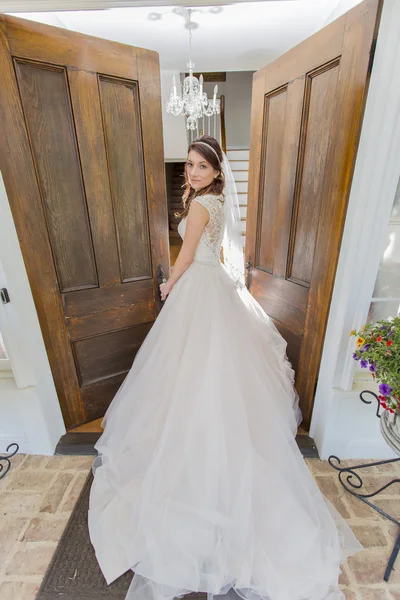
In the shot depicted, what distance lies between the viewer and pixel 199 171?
143 centimetres

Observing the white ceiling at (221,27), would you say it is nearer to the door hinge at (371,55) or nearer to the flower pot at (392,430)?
the door hinge at (371,55)

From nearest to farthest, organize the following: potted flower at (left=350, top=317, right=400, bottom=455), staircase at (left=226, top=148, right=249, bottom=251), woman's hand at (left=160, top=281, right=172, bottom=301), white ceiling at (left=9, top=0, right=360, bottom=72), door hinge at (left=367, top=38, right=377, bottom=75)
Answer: potted flower at (left=350, top=317, right=400, bottom=455) → door hinge at (left=367, top=38, right=377, bottom=75) → woman's hand at (left=160, top=281, right=172, bottom=301) → white ceiling at (left=9, top=0, right=360, bottom=72) → staircase at (left=226, top=148, right=249, bottom=251)

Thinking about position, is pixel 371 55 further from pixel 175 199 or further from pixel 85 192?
pixel 175 199

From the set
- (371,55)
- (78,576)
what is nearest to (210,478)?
(78,576)

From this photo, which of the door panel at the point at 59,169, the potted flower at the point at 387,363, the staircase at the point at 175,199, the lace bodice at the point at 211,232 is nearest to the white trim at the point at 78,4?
the door panel at the point at 59,169

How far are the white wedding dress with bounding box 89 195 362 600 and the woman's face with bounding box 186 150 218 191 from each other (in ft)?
0.37

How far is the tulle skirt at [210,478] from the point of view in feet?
3.56

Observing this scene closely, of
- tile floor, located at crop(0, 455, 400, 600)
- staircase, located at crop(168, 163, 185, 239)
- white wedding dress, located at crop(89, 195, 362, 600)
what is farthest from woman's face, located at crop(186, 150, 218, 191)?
staircase, located at crop(168, 163, 185, 239)

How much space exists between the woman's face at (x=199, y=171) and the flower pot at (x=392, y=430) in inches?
51.1

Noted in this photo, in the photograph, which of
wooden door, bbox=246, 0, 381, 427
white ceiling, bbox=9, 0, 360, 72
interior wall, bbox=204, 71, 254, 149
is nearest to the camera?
wooden door, bbox=246, 0, 381, 427

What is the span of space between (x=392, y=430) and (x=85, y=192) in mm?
1760

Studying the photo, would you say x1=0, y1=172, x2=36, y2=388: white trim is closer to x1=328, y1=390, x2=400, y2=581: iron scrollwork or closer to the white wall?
the white wall

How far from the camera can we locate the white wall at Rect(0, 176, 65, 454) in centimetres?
144

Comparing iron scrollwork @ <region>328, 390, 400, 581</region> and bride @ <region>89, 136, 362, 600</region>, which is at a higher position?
bride @ <region>89, 136, 362, 600</region>
